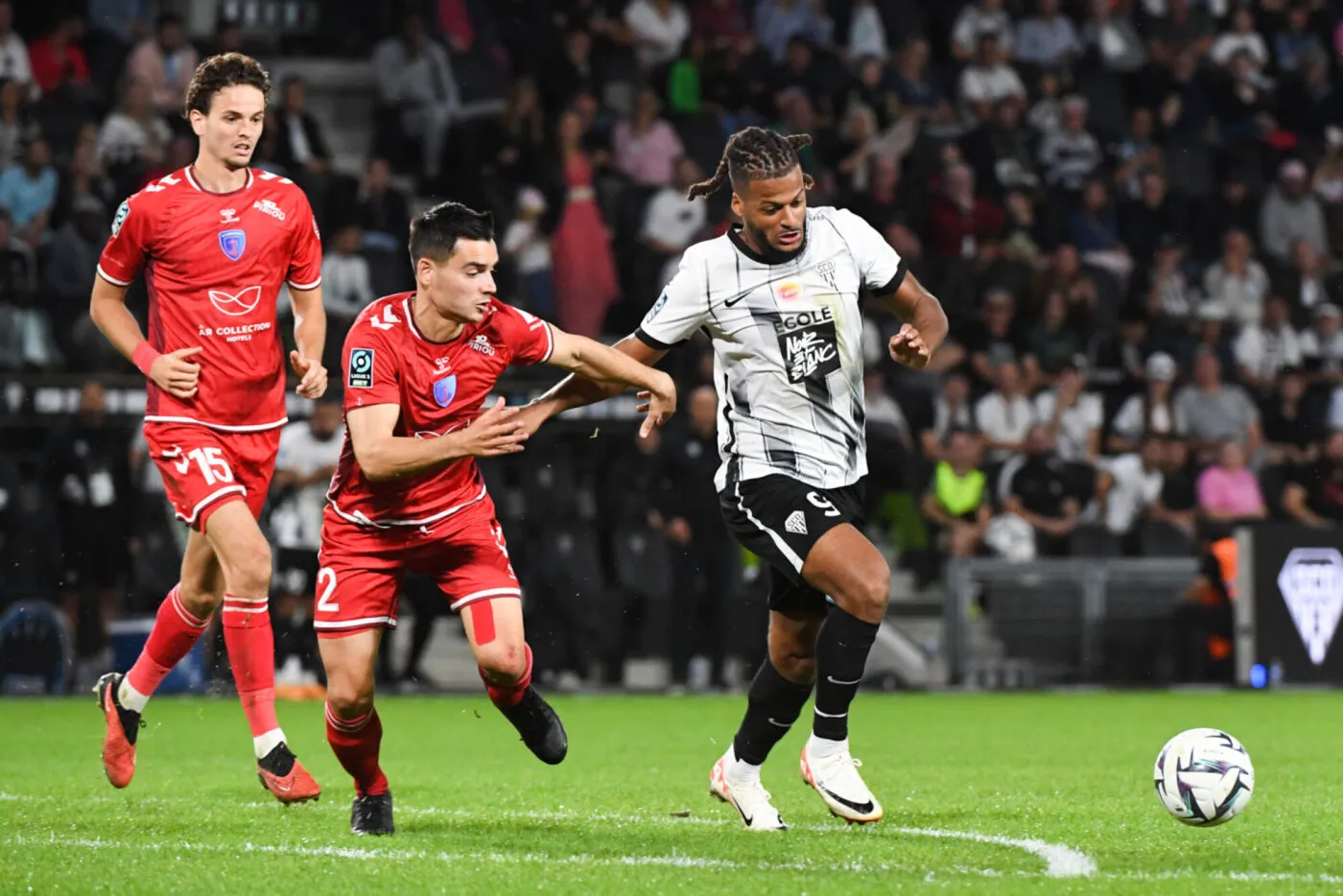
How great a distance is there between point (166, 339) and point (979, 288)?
1204 cm

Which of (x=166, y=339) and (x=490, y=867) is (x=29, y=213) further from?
(x=490, y=867)

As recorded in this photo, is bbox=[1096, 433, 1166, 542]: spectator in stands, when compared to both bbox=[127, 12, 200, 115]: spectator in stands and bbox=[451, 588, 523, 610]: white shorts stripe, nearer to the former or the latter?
bbox=[127, 12, 200, 115]: spectator in stands

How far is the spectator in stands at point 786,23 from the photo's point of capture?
2042 centimetres

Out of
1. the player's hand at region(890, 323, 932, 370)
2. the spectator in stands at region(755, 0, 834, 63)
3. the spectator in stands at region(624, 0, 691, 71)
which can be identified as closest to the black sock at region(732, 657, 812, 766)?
the player's hand at region(890, 323, 932, 370)

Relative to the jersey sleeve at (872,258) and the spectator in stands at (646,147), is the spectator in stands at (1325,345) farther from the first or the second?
the jersey sleeve at (872,258)

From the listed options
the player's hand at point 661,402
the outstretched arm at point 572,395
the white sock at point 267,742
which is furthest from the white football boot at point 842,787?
the white sock at point 267,742

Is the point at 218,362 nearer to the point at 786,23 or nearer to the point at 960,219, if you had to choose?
the point at 960,219

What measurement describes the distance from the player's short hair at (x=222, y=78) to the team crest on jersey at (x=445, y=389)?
5.40 ft

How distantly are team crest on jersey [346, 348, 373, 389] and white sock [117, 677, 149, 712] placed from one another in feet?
6.71

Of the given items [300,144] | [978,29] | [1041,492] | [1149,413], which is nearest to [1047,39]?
[978,29]

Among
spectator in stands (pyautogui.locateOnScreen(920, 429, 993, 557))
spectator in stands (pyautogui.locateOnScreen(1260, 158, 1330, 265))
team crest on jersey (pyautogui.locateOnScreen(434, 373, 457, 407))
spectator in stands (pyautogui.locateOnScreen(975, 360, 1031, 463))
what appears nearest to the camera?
team crest on jersey (pyautogui.locateOnScreen(434, 373, 457, 407))

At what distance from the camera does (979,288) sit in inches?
724

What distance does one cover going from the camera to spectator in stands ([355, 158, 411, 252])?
1708cm

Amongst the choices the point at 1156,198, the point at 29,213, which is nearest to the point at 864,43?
the point at 1156,198
